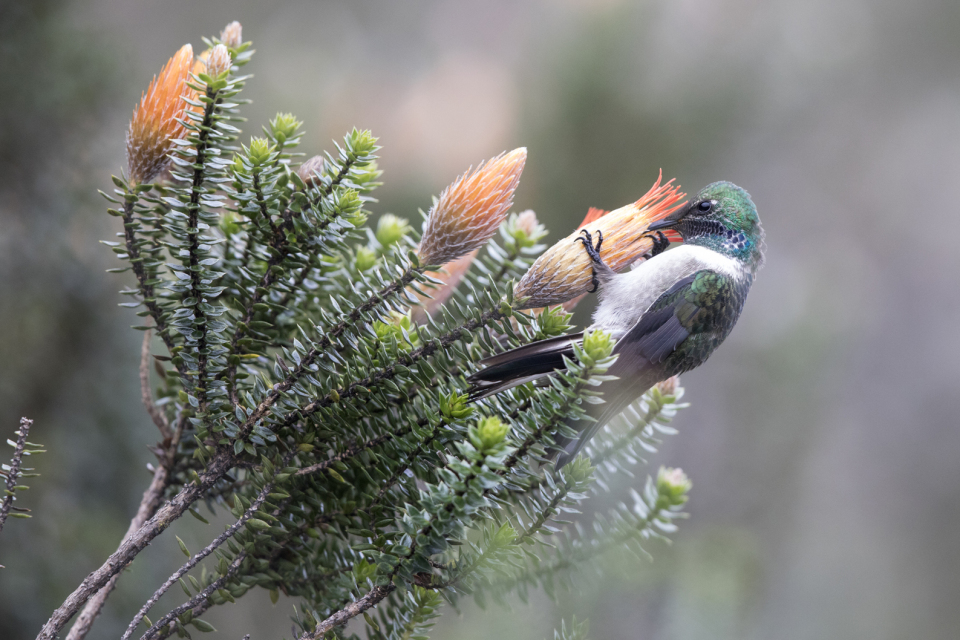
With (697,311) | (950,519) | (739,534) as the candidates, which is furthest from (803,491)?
(697,311)

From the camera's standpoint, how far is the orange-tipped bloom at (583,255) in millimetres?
478

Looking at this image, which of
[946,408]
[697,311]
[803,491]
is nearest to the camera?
[697,311]

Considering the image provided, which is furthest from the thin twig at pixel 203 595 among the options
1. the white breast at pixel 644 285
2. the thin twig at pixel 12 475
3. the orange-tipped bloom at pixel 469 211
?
the white breast at pixel 644 285

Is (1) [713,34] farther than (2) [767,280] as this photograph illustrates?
No

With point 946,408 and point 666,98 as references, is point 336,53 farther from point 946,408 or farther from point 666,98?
point 946,408

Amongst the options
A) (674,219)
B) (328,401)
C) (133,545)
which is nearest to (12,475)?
(133,545)

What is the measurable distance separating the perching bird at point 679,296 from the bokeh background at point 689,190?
0.19m

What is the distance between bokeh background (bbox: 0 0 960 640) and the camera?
0.99 meters

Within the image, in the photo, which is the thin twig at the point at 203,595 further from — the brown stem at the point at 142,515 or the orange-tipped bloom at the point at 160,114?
the orange-tipped bloom at the point at 160,114

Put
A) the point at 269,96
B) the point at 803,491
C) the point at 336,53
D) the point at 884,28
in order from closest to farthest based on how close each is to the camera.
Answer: the point at 269,96 → the point at 336,53 → the point at 803,491 → the point at 884,28

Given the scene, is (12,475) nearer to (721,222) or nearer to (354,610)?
(354,610)

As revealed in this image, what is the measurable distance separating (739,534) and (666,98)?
1.36 m

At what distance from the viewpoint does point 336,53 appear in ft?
8.68

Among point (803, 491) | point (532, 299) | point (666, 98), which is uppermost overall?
point (666, 98)
